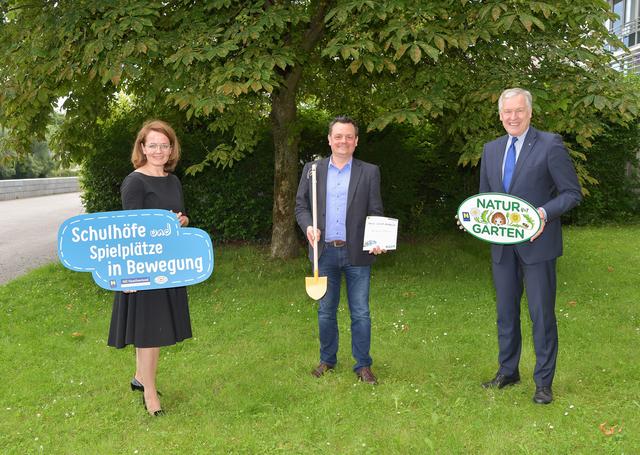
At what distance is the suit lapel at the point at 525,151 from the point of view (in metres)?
4.11

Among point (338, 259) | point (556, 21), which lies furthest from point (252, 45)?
point (556, 21)

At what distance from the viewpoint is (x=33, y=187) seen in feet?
99.8

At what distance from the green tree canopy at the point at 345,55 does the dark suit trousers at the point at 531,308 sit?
92.4 inches

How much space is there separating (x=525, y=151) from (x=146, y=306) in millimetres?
2935

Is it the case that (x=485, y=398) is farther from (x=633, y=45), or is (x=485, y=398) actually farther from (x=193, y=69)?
(x=633, y=45)

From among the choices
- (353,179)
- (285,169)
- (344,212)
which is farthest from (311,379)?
(285,169)

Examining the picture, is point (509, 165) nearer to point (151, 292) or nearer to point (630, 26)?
point (151, 292)

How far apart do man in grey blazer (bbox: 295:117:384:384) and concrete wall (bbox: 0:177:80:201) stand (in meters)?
26.6

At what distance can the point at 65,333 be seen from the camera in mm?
6648

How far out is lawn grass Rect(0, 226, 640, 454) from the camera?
4.09m

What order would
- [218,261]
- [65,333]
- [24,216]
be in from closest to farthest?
1. [65,333]
2. [218,261]
3. [24,216]

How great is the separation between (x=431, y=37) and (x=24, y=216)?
18.5m

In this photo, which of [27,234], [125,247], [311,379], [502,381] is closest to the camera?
[125,247]

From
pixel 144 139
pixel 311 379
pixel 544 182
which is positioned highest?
pixel 144 139
